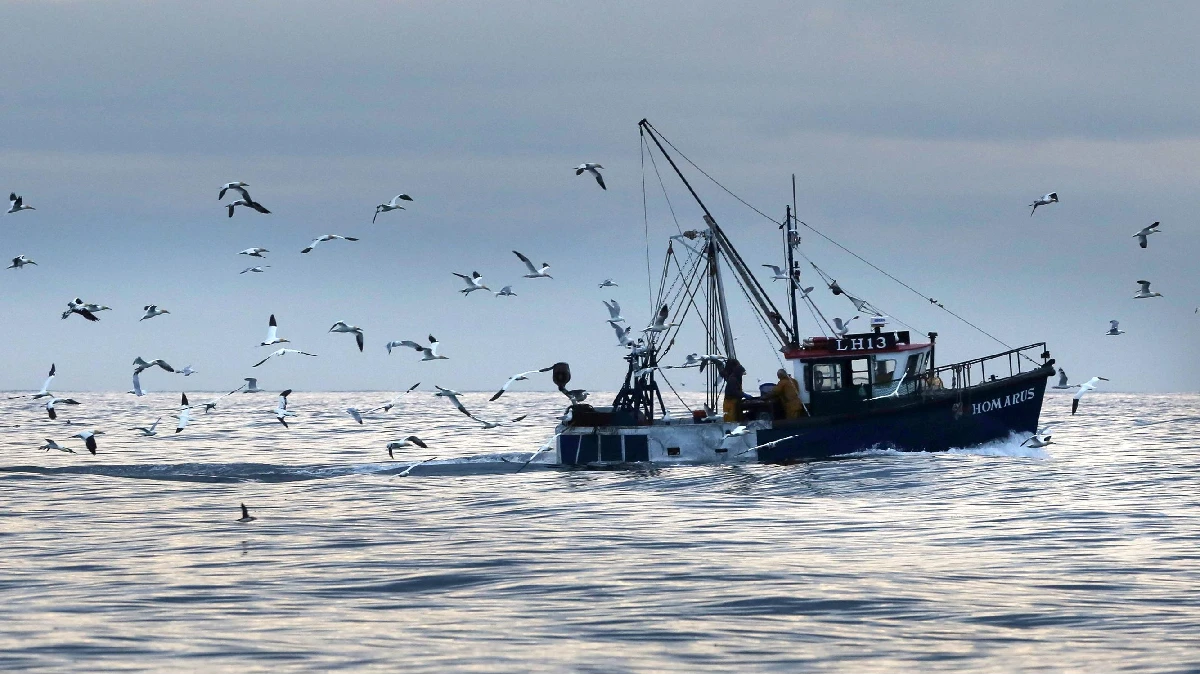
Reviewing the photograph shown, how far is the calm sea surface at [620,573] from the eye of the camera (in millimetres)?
15961

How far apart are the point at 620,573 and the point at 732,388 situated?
21.7 metres

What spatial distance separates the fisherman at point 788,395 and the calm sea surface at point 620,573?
10.3 ft

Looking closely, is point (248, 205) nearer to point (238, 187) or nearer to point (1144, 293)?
point (238, 187)

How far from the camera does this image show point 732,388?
42906 mm

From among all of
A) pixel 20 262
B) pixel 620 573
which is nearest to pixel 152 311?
pixel 20 262

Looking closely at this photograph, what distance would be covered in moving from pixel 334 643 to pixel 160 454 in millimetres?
43500

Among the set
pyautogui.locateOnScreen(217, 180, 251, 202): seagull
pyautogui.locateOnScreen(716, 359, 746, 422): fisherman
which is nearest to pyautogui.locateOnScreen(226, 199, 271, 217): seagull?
pyautogui.locateOnScreen(217, 180, 251, 202): seagull

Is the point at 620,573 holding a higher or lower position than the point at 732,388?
lower

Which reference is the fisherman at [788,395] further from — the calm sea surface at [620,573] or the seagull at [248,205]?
the seagull at [248,205]

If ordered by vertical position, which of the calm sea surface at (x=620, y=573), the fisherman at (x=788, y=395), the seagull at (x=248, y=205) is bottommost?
the calm sea surface at (x=620, y=573)

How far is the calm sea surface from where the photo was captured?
628 inches

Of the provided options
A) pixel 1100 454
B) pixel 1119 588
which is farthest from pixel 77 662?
pixel 1100 454

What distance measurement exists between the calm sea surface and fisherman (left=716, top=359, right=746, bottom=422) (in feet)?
12.5

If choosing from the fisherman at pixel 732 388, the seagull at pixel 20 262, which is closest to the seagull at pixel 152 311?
the seagull at pixel 20 262
